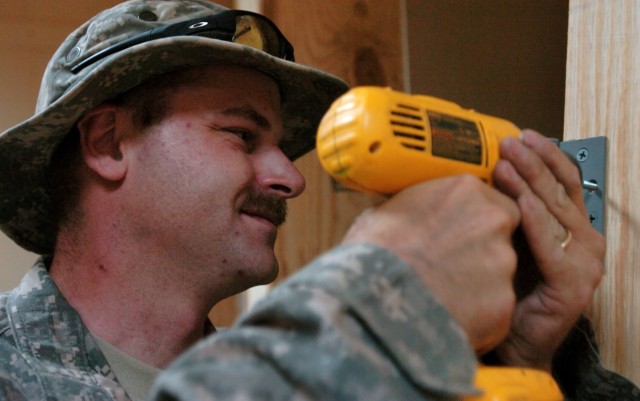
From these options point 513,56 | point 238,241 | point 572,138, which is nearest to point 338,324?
point 572,138

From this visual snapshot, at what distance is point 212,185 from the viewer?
101cm

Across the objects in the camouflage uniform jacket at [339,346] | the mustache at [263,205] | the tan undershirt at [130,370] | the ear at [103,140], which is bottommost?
the tan undershirt at [130,370]

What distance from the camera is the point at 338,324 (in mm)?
420

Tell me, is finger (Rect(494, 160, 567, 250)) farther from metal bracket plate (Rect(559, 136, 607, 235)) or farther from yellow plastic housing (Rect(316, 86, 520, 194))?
metal bracket plate (Rect(559, 136, 607, 235))

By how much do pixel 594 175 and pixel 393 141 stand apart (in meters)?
0.29

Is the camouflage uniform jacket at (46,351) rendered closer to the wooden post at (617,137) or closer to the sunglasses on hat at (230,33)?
the sunglasses on hat at (230,33)

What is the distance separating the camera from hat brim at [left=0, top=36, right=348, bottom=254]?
0.97 m

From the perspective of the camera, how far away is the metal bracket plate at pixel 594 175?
0.69 meters

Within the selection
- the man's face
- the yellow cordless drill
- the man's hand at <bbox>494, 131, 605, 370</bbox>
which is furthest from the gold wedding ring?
the man's face

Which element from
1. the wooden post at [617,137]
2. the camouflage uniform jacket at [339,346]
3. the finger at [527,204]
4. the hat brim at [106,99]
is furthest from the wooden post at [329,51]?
the camouflage uniform jacket at [339,346]

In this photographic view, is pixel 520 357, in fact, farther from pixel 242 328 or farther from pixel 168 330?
pixel 168 330

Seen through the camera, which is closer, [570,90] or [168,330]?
[570,90]

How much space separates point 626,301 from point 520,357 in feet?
0.38

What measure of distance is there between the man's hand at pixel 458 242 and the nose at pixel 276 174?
20.5 inches
